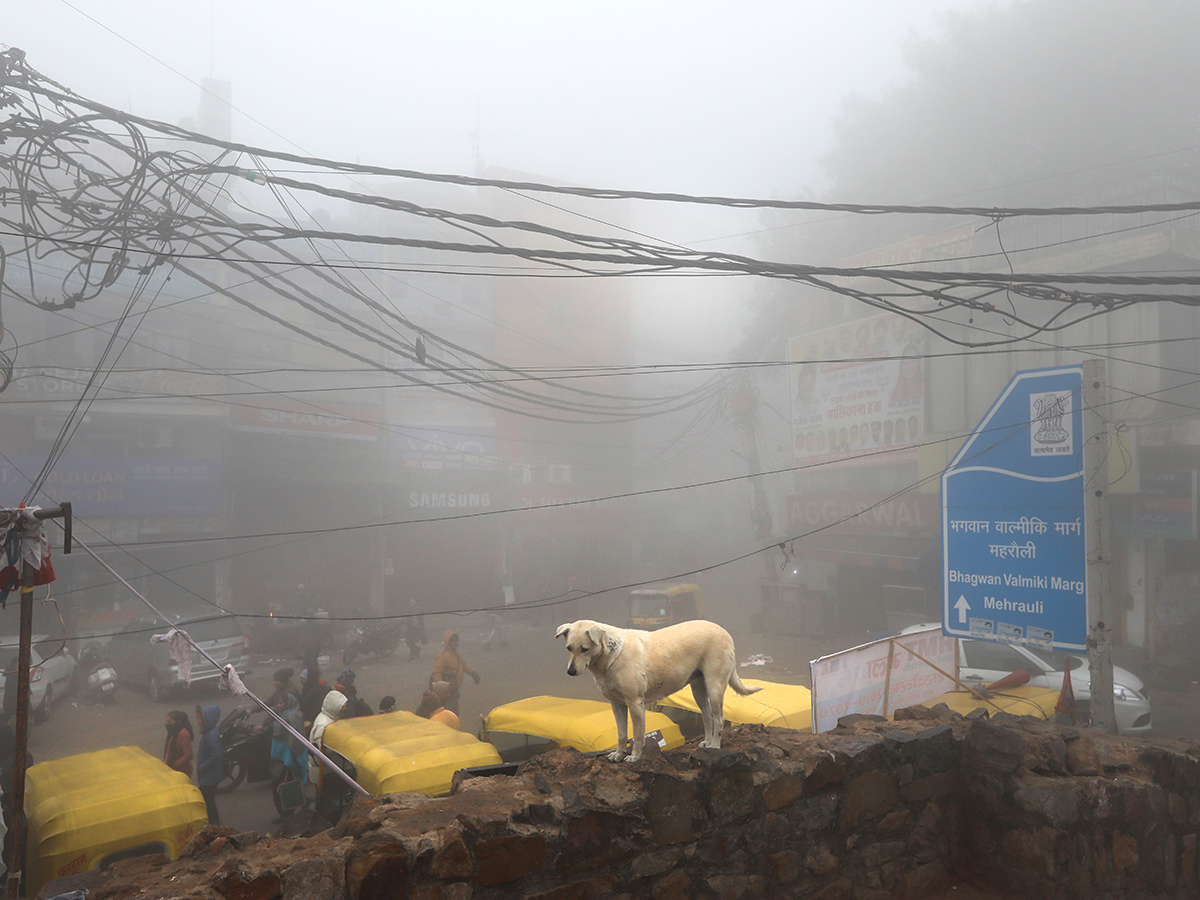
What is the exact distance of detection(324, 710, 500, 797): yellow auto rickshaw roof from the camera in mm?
6242

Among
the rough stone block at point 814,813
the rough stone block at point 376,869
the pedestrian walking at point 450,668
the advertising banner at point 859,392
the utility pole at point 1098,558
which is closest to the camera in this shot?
the rough stone block at point 376,869

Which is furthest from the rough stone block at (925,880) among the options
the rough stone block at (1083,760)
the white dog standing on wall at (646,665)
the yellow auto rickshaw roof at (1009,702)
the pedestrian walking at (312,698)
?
the pedestrian walking at (312,698)

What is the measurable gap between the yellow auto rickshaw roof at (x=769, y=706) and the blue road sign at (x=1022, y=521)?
1.86 m

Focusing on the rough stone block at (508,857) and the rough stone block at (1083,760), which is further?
the rough stone block at (1083,760)

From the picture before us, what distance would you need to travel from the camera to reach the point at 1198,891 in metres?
5.46

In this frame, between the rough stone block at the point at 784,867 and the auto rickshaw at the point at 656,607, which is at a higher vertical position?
the rough stone block at the point at 784,867

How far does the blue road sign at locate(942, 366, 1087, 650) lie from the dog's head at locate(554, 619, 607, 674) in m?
5.57

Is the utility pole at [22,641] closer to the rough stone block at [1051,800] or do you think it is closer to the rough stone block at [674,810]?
the rough stone block at [674,810]

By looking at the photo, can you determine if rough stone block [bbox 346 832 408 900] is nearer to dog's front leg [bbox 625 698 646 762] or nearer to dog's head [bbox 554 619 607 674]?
dog's head [bbox 554 619 607 674]

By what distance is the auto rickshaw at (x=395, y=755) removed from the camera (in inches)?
247

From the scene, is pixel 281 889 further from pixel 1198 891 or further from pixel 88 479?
pixel 88 479

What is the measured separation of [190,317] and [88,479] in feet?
23.4

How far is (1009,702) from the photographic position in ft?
30.8

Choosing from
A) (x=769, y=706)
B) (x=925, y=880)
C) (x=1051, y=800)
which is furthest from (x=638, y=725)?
(x=769, y=706)
